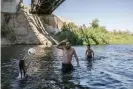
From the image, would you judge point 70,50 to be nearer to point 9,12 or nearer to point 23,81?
point 23,81

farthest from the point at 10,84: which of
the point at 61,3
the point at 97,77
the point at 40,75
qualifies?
the point at 61,3

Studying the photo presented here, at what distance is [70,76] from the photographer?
18.7m

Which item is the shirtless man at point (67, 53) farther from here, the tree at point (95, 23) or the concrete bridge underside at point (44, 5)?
the tree at point (95, 23)

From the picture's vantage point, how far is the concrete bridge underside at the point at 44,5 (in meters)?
58.5

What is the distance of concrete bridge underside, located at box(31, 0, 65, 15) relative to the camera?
2303 inches

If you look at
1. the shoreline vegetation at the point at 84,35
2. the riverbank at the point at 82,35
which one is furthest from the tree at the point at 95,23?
the riverbank at the point at 82,35

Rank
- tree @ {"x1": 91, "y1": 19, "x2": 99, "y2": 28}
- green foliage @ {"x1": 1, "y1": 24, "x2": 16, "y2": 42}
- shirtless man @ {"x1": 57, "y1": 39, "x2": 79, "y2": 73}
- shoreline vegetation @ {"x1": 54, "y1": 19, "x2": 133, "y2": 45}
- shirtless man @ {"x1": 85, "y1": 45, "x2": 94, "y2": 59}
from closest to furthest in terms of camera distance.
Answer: shirtless man @ {"x1": 57, "y1": 39, "x2": 79, "y2": 73} < shirtless man @ {"x1": 85, "y1": 45, "x2": 94, "y2": 59} < green foliage @ {"x1": 1, "y1": 24, "x2": 16, "y2": 42} < shoreline vegetation @ {"x1": 54, "y1": 19, "x2": 133, "y2": 45} < tree @ {"x1": 91, "y1": 19, "x2": 99, "y2": 28}

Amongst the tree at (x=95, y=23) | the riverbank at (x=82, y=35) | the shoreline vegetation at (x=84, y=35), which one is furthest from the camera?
the tree at (x=95, y=23)

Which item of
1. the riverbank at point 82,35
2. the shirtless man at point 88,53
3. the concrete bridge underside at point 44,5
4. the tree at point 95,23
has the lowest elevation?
the shirtless man at point 88,53

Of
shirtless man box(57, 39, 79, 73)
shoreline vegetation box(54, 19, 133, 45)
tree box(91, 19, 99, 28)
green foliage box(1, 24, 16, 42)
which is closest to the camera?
shirtless man box(57, 39, 79, 73)

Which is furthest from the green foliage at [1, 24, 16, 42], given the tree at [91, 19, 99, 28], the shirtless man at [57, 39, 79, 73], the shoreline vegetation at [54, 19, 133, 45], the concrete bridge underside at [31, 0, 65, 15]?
the shirtless man at [57, 39, 79, 73]

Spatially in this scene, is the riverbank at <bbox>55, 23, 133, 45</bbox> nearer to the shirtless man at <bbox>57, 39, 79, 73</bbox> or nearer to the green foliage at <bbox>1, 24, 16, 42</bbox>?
the green foliage at <bbox>1, 24, 16, 42</bbox>

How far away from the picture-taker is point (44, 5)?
204 feet

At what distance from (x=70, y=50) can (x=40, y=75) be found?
8.00ft
